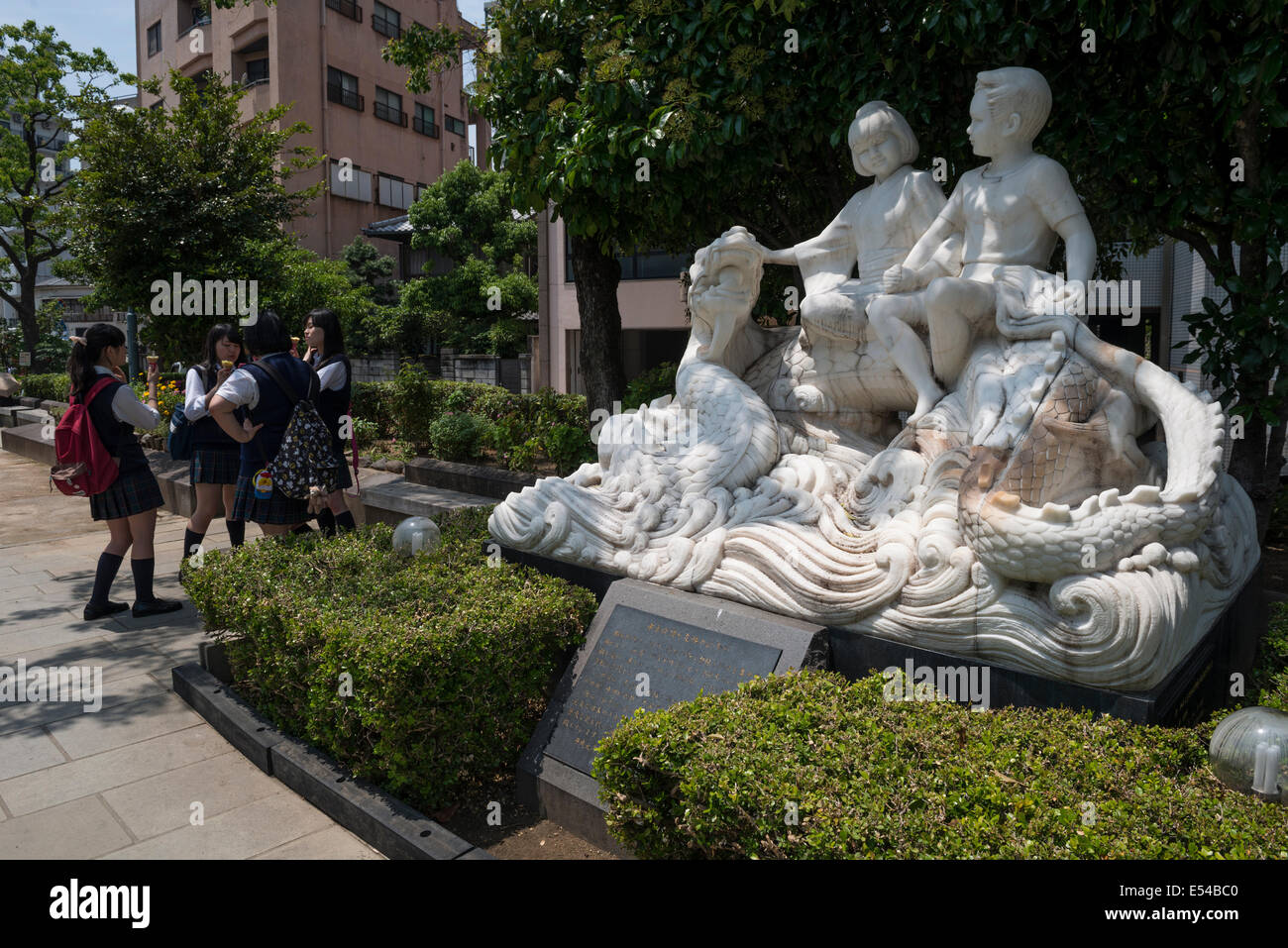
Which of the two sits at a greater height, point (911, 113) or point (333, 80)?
point (333, 80)

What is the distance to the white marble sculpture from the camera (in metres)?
3.27

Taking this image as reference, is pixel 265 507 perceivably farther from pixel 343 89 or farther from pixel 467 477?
pixel 343 89

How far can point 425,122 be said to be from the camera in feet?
94.6

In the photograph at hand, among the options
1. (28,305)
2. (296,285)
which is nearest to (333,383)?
(296,285)

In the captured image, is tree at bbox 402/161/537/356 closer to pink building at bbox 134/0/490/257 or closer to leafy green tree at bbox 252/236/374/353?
pink building at bbox 134/0/490/257

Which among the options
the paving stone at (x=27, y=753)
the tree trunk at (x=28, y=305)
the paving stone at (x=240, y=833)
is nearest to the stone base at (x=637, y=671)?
the paving stone at (x=240, y=833)

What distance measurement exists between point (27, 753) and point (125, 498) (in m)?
1.90

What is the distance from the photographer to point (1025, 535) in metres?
3.27

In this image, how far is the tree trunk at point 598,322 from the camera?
29.7 feet

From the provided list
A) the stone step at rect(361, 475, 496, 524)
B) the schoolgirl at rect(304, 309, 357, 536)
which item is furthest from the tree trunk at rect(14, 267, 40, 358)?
the schoolgirl at rect(304, 309, 357, 536)

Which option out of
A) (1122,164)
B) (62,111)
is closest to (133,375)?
(62,111)

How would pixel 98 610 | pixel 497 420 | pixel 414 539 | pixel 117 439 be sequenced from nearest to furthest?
pixel 414 539 < pixel 117 439 < pixel 98 610 < pixel 497 420

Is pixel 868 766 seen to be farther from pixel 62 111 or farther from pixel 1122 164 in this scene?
pixel 62 111

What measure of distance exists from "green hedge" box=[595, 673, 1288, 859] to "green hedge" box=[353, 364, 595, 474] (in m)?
6.21
